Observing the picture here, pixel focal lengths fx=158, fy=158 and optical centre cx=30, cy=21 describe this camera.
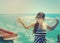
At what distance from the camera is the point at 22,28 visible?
1.50 meters

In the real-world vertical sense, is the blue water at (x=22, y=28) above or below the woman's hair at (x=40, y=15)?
below

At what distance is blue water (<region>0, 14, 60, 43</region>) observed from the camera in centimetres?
150

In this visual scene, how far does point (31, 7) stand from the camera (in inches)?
60.2

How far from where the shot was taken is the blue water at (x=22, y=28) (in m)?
1.50

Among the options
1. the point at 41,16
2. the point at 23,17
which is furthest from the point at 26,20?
the point at 41,16

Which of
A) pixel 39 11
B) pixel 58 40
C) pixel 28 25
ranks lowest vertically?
pixel 58 40

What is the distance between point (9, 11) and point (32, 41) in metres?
0.36

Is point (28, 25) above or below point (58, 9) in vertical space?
below

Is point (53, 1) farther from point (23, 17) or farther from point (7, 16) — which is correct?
point (7, 16)

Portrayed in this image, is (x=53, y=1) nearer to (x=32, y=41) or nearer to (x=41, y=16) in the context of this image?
(x=41, y=16)

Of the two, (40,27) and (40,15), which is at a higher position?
(40,15)

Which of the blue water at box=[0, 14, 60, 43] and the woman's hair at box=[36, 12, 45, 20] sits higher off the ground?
the woman's hair at box=[36, 12, 45, 20]

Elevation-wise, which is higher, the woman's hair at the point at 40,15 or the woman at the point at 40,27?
the woman's hair at the point at 40,15

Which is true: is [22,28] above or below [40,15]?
below
